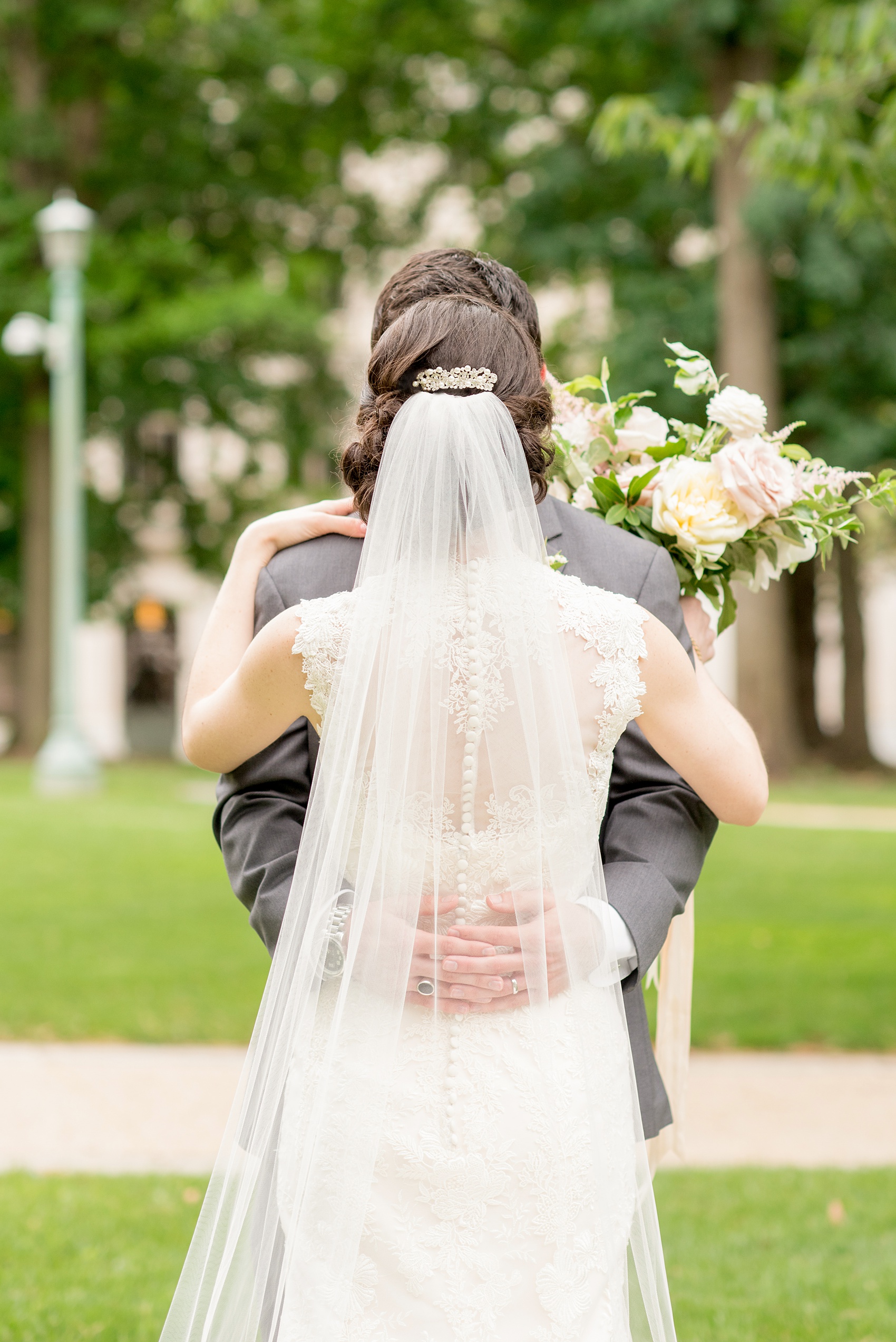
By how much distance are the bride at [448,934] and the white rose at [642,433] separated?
0.63 m

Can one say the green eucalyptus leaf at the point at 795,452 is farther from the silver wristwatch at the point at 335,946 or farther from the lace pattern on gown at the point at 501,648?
the silver wristwatch at the point at 335,946

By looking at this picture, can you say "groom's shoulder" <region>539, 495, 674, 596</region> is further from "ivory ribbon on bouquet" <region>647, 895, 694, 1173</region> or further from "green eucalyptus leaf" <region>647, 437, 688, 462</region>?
"ivory ribbon on bouquet" <region>647, 895, 694, 1173</region>

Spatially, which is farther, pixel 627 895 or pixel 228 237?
pixel 228 237

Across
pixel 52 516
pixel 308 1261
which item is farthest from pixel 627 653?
pixel 52 516

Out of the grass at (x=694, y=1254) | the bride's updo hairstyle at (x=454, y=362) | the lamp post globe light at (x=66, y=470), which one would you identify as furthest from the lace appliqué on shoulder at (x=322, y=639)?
the lamp post globe light at (x=66, y=470)

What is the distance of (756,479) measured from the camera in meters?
2.69

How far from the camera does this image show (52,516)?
23.0m

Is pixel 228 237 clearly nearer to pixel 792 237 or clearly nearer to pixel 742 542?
pixel 792 237

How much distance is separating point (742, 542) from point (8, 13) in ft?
71.7

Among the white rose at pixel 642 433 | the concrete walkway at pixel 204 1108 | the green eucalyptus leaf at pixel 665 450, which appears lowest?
the concrete walkway at pixel 204 1108

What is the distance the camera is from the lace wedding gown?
2203 mm

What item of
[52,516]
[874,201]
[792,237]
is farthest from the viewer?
[52,516]

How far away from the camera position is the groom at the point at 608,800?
2.63m

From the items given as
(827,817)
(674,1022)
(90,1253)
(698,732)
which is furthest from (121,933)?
(827,817)
